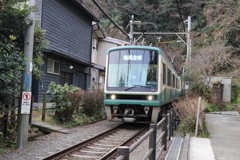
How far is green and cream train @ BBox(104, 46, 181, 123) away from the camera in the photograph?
9.67m

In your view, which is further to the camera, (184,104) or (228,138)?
(184,104)

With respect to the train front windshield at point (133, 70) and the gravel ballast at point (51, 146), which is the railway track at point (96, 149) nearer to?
the gravel ballast at point (51, 146)

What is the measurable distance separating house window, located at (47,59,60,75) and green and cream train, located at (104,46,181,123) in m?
5.68

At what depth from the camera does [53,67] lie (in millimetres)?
15156

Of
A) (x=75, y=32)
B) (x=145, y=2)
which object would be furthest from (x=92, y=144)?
(x=145, y=2)

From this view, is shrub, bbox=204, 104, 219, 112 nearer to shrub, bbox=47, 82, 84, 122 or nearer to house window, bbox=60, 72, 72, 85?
house window, bbox=60, 72, 72, 85

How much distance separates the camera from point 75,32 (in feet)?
59.3

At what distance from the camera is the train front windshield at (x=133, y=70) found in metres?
9.78

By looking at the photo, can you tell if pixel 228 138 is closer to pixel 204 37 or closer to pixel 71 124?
pixel 71 124

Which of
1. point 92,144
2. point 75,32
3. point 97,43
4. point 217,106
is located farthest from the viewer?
point 97,43

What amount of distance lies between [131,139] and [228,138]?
11.5 feet

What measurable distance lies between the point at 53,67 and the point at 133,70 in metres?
6.86

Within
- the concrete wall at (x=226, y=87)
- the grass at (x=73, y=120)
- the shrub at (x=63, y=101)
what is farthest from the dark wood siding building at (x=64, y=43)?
the concrete wall at (x=226, y=87)

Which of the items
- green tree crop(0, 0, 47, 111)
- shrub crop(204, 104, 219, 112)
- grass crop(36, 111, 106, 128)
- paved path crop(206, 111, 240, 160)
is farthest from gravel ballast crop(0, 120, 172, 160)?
shrub crop(204, 104, 219, 112)
